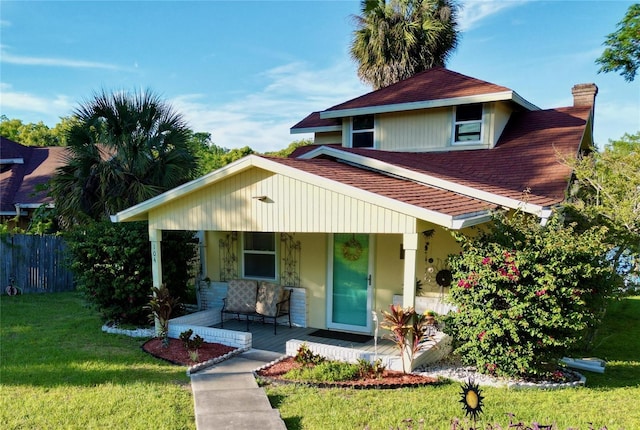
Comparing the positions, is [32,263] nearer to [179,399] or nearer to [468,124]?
[179,399]

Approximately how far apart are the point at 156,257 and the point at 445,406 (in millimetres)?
5797

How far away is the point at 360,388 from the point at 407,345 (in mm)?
944

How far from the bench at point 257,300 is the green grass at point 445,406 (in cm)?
303

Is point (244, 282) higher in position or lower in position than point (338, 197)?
lower

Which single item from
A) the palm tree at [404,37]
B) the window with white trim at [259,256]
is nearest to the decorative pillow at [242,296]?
the window with white trim at [259,256]

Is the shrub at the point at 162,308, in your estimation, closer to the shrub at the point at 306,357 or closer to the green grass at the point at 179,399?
the green grass at the point at 179,399

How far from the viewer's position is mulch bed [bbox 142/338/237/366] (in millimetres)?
6841

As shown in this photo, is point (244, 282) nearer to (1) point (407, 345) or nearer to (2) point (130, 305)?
(2) point (130, 305)

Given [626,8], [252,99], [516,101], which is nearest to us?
[516,101]

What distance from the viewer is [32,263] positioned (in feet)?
42.6

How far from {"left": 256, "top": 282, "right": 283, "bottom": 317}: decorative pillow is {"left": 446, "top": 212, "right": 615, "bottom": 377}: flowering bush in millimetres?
3887

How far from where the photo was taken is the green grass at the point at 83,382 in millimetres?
4801

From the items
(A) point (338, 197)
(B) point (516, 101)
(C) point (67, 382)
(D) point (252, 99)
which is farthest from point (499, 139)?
(D) point (252, 99)

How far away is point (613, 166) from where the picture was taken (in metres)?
7.33
